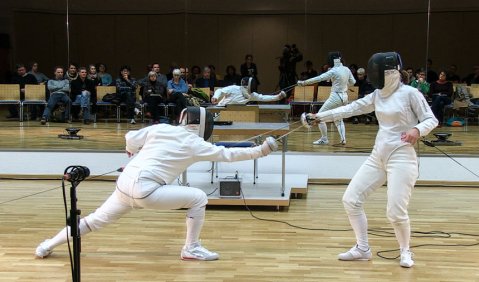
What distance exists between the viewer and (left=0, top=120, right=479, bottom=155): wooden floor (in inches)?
283

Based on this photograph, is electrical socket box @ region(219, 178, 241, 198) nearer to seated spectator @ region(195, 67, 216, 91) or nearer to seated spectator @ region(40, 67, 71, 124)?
seated spectator @ region(195, 67, 216, 91)

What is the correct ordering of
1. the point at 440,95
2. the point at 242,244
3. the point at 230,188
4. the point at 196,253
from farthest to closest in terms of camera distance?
the point at 440,95, the point at 230,188, the point at 242,244, the point at 196,253

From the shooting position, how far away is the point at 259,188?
18.4ft

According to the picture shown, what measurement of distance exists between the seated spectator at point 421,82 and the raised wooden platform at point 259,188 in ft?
10.3

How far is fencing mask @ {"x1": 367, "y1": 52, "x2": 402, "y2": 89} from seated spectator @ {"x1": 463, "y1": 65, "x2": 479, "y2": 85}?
6.83 m

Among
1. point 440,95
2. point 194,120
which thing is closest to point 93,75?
point 440,95

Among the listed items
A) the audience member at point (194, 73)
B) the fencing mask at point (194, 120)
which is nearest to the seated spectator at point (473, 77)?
the audience member at point (194, 73)

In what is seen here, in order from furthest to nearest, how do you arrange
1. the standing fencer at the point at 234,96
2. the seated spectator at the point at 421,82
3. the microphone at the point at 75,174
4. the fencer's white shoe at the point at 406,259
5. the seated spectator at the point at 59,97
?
the seated spectator at the point at 59,97
the seated spectator at the point at 421,82
the standing fencer at the point at 234,96
the fencer's white shoe at the point at 406,259
the microphone at the point at 75,174

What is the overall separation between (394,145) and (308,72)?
5.59 m

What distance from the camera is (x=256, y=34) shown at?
9.52 m

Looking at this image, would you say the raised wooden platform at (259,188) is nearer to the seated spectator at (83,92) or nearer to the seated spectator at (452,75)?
the seated spectator at (83,92)

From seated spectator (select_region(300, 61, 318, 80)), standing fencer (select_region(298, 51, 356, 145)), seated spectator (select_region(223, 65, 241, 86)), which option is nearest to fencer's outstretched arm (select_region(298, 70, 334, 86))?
standing fencer (select_region(298, 51, 356, 145))

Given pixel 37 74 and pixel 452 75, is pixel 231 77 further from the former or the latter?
pixel 452 75

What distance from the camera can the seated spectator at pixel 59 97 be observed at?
8.90 meters
